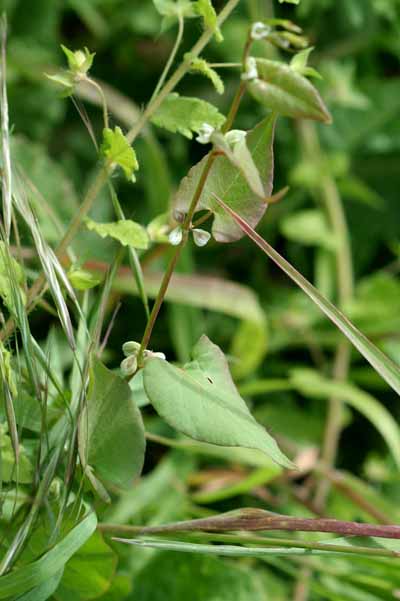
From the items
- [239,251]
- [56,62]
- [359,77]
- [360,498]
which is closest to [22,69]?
[56,62]

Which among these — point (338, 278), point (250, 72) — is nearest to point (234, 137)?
point (250, 72)

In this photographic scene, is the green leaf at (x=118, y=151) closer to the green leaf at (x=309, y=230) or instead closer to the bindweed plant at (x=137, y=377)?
the bindweed plant at (x=137, y=377)

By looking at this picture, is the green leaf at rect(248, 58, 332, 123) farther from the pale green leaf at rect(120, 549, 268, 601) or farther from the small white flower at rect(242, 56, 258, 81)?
the pale green leaf at rect(120, 549, 268, 601)

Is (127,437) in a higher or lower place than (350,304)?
higher

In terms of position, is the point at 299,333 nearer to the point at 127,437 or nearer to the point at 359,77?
the point at 359,77

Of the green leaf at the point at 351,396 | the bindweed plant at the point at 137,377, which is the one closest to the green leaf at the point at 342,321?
the bindweed plant at the point at 137,377

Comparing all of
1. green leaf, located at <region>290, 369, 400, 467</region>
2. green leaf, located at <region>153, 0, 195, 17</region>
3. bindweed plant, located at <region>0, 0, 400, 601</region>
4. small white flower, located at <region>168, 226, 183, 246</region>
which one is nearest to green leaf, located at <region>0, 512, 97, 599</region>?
bindweed plant, located at <region>0, 0, 400, 601</region>

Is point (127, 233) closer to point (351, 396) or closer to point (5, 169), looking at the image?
point (5, 169)
